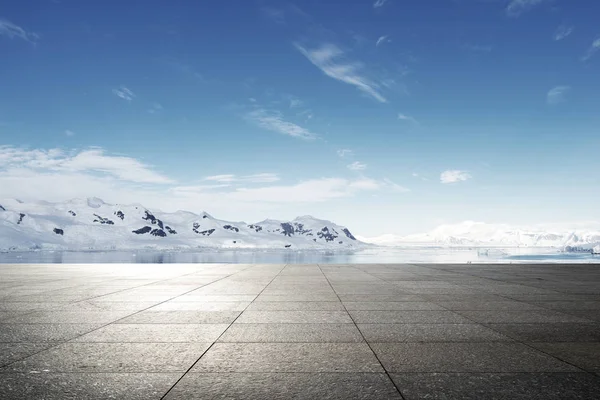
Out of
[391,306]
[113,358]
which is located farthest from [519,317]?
[113,358]

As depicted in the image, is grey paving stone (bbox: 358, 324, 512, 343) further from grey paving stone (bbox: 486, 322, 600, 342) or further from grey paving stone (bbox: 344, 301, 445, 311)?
grey paving stone (bbox: 344, 301, 445, 311)

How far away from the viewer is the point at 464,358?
21.2ft

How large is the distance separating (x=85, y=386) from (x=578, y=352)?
697 cm

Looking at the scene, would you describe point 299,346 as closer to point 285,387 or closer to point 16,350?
point 285,387

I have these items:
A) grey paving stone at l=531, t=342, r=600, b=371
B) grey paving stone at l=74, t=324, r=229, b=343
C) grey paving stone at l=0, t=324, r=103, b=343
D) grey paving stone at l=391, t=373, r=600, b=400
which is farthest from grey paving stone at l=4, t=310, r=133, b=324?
grey paving stone at l=531, t=342, r=600, b=371

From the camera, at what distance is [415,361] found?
6305 millimetres

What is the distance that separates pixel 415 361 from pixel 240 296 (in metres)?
8.14

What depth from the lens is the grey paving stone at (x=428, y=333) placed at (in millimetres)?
7676

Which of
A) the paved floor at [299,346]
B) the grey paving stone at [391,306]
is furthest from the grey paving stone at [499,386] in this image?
the grey paving stone at [391,306]

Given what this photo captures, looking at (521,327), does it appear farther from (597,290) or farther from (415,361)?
(597,290)

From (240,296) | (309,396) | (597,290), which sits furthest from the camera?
(597,290)

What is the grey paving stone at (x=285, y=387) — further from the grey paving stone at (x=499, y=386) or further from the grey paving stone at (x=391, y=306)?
the grey paving stone at (x=391, y=306)

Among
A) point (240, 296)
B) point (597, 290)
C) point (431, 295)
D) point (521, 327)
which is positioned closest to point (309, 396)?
point (521, 327)

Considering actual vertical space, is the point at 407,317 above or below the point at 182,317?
above
